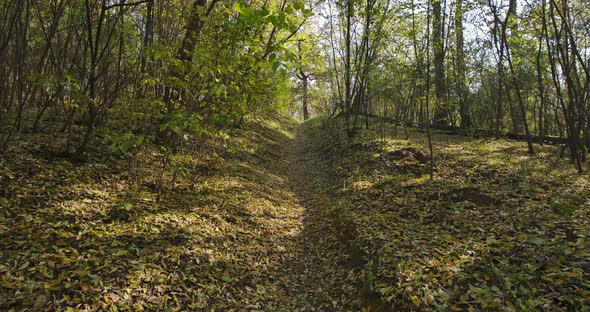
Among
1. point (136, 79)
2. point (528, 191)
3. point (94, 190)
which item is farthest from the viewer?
point (528, 191)

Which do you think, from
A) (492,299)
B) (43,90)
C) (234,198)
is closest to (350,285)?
(492,299)

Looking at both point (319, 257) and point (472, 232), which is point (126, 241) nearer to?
point (319, 257)

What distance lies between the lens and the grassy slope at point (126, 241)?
319 centimetres

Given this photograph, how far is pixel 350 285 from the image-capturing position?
4.29 metres

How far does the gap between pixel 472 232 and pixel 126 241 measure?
538cm

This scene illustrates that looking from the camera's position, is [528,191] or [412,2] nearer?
[528,191]

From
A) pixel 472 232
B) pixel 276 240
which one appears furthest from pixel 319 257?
pixel 472 232

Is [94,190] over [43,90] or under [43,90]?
under

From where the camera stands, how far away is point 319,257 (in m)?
5.31

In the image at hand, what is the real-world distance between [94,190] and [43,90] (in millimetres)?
2252

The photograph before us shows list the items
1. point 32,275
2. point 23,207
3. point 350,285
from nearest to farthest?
point 32,275 → point 23,207 → point 350,285

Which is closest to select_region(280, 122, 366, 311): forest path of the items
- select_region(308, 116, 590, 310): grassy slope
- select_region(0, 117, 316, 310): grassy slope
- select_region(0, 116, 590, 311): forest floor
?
select_region(0, 116, 590, 311): forest floor

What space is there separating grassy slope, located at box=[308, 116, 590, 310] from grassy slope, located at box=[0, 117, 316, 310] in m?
1.60

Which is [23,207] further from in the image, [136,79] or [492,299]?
[492,299]
